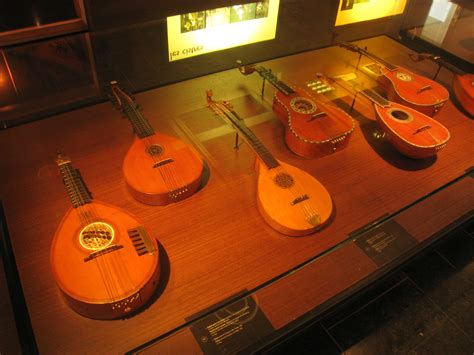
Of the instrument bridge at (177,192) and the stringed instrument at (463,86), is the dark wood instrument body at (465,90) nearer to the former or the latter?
the stringed instrument at (463,86)

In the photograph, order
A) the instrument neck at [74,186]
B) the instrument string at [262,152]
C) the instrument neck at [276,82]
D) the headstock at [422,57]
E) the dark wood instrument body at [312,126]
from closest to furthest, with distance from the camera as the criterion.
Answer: the instrument neck at [74,186] → the instrument string at [262,152] → the dark wood instrument body at [312,126] → the instrument neck at [276,82] → the headstock at [422,57]

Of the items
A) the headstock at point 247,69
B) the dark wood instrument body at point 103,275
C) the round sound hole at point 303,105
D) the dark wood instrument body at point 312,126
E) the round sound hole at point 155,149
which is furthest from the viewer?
the headstock at point 247,69

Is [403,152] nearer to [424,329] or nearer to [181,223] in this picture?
[424,329]

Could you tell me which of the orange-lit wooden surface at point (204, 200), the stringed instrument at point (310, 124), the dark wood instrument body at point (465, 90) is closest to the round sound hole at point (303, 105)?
the stringed instrument at point (310, 124)

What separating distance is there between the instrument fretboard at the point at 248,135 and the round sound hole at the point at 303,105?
0.32m

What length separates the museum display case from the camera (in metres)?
1.48

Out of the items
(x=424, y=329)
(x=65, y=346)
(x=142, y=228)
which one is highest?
(x=142, y=228)

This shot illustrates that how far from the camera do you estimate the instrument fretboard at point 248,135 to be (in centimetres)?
195

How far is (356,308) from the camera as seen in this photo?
1.93 meters

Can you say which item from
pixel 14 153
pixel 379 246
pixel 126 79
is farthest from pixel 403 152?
pixel 14 153

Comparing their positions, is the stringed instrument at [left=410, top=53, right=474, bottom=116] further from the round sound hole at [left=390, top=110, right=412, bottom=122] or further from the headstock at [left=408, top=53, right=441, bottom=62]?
the round sound hole at [left=390, top=110, right=412, bottom=122]

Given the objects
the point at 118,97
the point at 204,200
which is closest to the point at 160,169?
the point at 204,200

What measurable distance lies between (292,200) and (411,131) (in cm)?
85

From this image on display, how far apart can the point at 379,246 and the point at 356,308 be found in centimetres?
38
